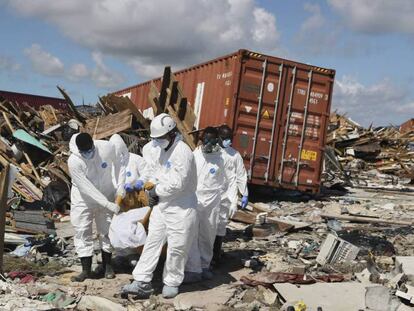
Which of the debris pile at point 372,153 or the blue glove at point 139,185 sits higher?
the debris pile at point 372,153

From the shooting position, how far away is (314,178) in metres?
11.4

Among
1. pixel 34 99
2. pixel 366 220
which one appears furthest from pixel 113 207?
pixel 34 99

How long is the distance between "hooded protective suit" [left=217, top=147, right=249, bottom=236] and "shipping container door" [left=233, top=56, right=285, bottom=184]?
→ 371 cm

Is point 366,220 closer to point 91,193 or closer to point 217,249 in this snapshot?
point 217,249

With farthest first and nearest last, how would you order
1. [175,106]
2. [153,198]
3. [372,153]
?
[372,153], [175,106], [153,198]

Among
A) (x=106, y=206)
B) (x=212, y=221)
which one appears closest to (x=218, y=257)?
(x=212, y=221)

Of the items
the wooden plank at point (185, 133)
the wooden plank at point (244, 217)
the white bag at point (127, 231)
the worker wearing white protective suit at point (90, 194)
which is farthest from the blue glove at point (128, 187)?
the wooden plank at point (185, 133)

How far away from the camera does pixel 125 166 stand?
20.4 ft

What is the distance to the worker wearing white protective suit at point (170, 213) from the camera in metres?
5.21

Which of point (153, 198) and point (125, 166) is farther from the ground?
point (125, 166)

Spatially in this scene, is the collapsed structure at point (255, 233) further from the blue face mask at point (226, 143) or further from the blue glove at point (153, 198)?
the blue face mask at point (226, 143)

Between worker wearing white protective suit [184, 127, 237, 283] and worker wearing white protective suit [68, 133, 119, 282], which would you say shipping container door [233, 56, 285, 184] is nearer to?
worker wearing white protective suit [184, 127, 237, 283]

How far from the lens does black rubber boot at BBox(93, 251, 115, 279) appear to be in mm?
5957

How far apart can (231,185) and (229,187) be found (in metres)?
0.04
